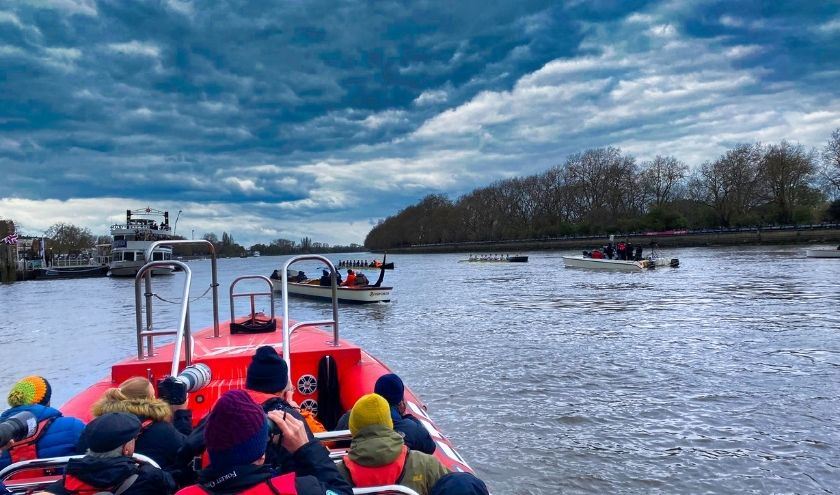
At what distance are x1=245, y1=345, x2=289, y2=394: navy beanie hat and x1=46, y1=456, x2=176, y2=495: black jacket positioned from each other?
88 cm

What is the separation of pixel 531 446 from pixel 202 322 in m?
18.1

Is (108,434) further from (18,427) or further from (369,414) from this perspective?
(369,414)

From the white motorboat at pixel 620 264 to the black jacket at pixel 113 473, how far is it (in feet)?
129

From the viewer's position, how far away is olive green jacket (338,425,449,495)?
3.05m

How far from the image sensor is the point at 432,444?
3.93 m

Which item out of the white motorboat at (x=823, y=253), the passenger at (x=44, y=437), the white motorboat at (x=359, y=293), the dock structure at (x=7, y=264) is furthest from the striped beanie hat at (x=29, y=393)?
the dock structure at (x=7, y=264)

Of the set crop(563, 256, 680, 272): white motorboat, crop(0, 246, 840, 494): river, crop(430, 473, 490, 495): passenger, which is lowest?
crop(0, 246, 840, 494): river

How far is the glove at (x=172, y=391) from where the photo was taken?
152 inches

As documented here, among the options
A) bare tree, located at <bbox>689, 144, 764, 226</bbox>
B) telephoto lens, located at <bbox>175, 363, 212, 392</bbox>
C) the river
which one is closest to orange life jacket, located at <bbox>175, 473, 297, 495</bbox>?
telephoto lens, located at <bbox>175, 363, 212, 392</bbox>

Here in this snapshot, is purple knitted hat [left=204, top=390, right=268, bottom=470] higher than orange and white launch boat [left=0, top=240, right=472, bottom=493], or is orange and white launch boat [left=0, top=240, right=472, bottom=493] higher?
purple knitted hat [left=204, top=390, right=268, bottom=470]

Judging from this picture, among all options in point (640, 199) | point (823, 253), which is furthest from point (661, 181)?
point (823, 253)

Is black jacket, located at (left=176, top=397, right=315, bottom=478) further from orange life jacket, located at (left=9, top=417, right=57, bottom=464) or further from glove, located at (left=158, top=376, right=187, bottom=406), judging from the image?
orange life jacket, located at (left=9, top=417, right=57, bottom=464)

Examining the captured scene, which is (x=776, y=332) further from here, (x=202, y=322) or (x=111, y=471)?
(x=202, y=322)

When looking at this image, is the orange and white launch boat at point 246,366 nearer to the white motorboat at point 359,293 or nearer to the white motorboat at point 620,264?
the white motorboat at point 359,293
